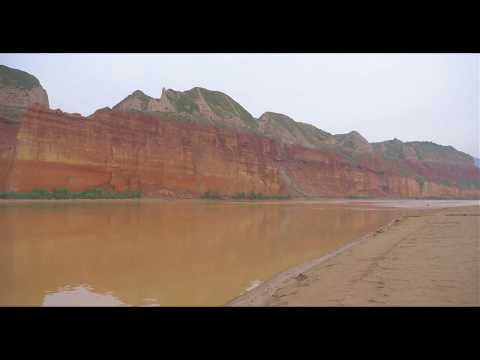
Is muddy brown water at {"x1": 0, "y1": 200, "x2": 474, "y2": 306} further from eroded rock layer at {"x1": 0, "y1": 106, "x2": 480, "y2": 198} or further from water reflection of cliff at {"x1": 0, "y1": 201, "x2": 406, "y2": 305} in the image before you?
eroded rock layer at {"x1": 0, "y1": 106, "x2": 480, "y2": 198}

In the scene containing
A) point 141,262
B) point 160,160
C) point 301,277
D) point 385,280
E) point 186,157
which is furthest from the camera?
point 186,157

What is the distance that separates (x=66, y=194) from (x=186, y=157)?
16.9 metres

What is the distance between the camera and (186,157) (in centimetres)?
4666

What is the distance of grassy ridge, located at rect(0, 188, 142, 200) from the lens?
107 ft

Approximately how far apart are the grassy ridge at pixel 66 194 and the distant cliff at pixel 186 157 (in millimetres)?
718

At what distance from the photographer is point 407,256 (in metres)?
7.16

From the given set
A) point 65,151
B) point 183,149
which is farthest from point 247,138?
point 65,151

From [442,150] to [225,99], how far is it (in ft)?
265

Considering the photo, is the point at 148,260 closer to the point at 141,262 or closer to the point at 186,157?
the point at 141,262

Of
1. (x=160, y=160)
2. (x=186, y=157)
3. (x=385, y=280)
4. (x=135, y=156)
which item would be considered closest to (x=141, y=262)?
(x=385, y=280)

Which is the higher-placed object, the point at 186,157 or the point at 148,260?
the point at 186,157

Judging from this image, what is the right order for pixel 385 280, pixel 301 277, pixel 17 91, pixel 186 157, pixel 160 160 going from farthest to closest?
pixel 17 91 < pixel 186 157 < pixel 160 160 < pixel 301 277 < pixel 385 280

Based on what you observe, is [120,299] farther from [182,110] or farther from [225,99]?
[225,99]

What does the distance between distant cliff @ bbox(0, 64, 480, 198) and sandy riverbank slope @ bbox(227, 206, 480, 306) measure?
36.2 meters
